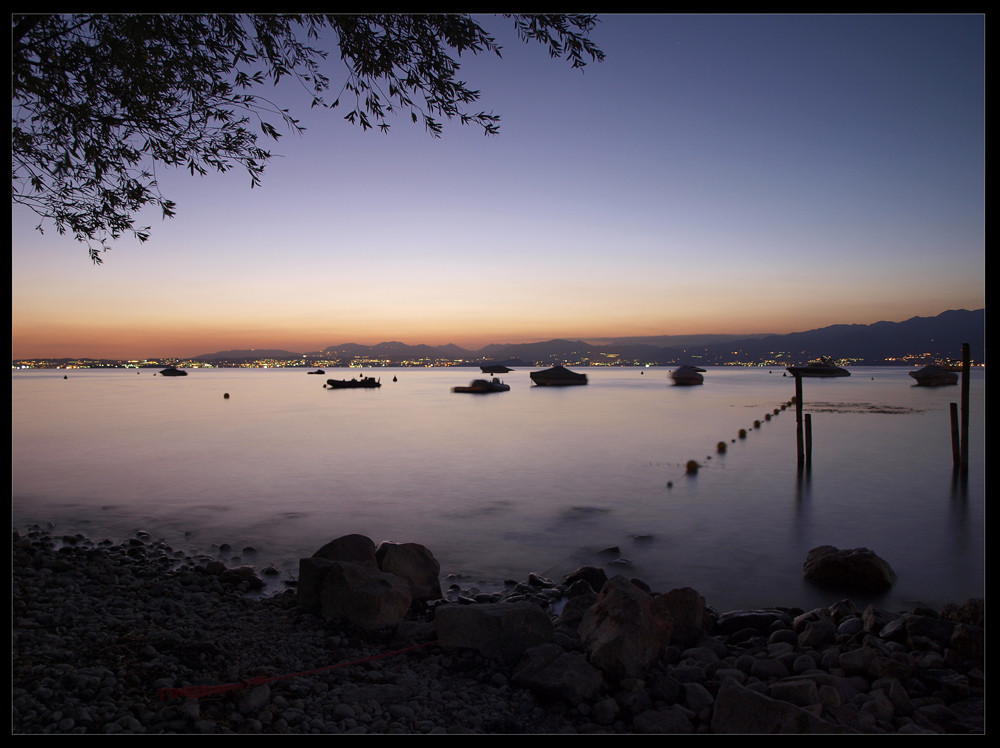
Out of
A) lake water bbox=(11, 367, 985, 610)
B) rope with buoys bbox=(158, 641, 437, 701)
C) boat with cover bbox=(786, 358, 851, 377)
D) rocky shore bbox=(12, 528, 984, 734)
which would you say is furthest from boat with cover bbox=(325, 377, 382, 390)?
rope with buoys bbox=(158, 641, 437, 701)

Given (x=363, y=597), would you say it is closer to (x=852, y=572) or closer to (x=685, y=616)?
(x=685, y=616)

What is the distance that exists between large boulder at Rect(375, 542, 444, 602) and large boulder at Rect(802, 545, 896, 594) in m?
5.18

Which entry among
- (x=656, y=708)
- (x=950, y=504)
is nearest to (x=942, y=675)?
(x=656, y=708)

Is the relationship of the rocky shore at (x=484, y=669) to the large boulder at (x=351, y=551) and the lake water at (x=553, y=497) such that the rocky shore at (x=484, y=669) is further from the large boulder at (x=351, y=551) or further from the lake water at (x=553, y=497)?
the lake water at (x=553, y=497)

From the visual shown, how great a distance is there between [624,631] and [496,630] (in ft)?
3.69

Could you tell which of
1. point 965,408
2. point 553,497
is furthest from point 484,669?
point 965,408

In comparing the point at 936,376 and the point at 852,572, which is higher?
the point at 852,572

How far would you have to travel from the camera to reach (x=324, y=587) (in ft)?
20.1

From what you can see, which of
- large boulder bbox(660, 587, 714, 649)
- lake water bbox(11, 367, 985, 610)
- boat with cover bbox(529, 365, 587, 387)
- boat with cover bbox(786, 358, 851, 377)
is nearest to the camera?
large boulder bbox(660, 587, 714, 649)

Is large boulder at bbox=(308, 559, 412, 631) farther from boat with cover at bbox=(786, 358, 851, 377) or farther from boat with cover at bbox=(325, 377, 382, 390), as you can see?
boat with cover at bbox=(325, 377, 382, 390)

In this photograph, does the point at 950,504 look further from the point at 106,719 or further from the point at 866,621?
the point at 106,719

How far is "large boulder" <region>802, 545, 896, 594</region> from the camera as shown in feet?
25.5

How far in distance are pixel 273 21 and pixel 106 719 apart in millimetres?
6675

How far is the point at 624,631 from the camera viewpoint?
4.86m
